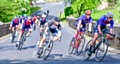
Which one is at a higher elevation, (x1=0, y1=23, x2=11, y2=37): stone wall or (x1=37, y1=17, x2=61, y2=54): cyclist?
(x1=37, y1=17, x2=61, y2=54): cyclist

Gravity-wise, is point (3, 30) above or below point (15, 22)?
below

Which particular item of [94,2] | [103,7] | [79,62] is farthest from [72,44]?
[103,7]

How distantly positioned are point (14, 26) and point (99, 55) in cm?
1259

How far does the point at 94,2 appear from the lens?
5956cm

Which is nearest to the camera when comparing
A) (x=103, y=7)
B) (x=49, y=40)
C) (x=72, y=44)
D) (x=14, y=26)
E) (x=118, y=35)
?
(x=49, y=40)

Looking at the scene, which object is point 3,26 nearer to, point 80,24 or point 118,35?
point 118,35

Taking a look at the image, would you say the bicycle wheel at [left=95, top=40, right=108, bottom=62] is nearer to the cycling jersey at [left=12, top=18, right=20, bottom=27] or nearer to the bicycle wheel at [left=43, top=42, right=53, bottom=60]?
the bicycle wheel at [left=43, top=42, right=53, bottom=60]

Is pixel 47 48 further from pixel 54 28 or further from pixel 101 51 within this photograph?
pixel 101 51

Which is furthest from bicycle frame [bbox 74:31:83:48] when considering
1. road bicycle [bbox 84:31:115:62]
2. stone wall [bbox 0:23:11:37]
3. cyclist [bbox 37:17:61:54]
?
stone wall [bbox 0:23:11:37]

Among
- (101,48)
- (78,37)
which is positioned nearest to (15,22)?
(78,37)

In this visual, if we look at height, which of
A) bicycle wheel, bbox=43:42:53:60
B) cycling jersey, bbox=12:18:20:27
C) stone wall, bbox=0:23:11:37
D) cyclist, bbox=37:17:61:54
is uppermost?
cyclist, bbox=37:17:61:54

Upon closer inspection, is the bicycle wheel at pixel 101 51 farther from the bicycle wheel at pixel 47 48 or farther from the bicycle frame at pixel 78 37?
the bicycle frame at pixel 78 37

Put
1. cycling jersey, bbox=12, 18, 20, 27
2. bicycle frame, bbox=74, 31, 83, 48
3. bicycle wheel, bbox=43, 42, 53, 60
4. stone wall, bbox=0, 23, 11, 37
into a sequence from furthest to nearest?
stone wall, bbox=0, 23, 11, 37
cycling jersey, bbox=12, 18, 20, 27
bicycle frame, bbox=74, 31, 83, 48
bicycle wheel, bbox=43, 42, 53, 60

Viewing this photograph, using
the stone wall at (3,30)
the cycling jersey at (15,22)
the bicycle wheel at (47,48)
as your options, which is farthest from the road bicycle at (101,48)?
the stone wall at (3,30)
